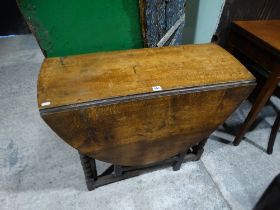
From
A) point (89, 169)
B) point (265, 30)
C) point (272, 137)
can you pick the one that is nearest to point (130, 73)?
point (89, 169)

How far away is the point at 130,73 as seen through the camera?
921 millimetres

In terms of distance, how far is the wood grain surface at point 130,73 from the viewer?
0.81 meters

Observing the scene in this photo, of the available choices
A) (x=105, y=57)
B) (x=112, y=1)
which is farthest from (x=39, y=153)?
(x=112, y=1)

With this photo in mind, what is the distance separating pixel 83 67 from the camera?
94cm

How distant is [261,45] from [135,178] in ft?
3.63

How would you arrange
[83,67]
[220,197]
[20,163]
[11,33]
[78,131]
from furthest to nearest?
[11,33], [20,163], [220,197], [83,67], [78,131]

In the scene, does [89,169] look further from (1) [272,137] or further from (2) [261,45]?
(1) [272,137]

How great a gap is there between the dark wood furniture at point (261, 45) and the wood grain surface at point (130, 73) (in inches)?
9.6

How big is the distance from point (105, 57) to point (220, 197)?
1.08m

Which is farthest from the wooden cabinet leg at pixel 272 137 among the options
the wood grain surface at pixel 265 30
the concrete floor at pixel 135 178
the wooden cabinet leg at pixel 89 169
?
the wooden cabinet leg at pixel 89 169

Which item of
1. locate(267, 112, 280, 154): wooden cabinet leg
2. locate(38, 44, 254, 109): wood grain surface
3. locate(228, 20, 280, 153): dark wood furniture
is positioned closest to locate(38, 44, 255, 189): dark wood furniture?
locate(38, 44, 254, 109): wood grain surface

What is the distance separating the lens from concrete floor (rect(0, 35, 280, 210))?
3.99 feet

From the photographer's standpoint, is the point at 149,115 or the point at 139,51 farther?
the point at 139,51

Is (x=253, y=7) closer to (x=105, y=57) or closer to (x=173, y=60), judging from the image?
(x=173, y=60)
